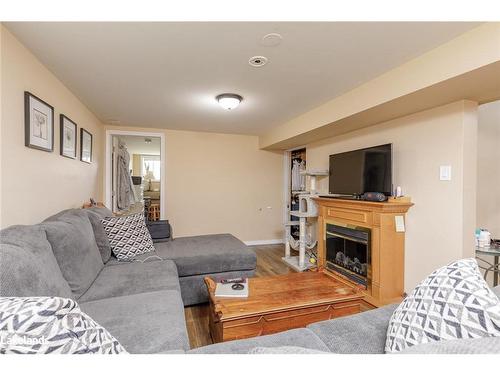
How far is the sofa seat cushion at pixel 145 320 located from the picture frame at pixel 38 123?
1.22 m

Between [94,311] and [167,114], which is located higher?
[167,114]

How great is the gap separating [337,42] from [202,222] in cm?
369

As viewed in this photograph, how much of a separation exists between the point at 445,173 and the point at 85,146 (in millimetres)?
3825

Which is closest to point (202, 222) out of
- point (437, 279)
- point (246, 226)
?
point (246, 226)

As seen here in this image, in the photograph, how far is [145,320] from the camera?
118 cm

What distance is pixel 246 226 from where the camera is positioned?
4.81 metres

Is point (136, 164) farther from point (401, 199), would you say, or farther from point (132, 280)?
point (401, 199)

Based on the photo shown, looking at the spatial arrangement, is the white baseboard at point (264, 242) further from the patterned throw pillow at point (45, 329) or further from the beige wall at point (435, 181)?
the patterned throw pillow at point (45, 329)

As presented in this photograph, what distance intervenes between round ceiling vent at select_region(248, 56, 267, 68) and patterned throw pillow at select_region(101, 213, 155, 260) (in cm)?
187

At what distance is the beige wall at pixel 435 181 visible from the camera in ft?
6.56

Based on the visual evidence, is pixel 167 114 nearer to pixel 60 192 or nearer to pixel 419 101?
pixel 60 192

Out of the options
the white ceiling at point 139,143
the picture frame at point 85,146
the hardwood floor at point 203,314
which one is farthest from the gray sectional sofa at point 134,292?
the white ceiling at point 139,143

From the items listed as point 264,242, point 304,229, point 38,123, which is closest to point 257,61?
point 38,123

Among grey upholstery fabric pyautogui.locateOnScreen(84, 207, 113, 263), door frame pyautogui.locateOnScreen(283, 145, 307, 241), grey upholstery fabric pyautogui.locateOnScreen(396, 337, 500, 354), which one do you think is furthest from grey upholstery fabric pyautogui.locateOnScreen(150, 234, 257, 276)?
door frame pyautogui.locateOnScreen(283, 145, 307, 241)
